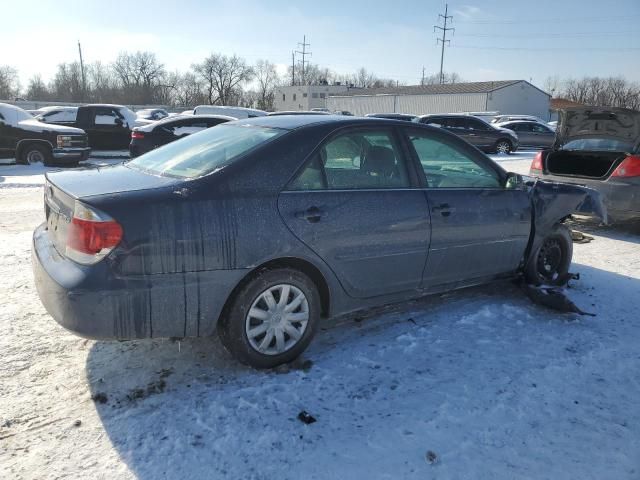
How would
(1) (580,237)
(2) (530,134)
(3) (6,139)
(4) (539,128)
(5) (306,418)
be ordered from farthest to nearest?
1. (4) (539,128)
2. (2) (530,134)
3. (3) (6,139)
4. (1) (580,237)
5. (5) (306,418)

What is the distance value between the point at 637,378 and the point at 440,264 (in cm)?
148

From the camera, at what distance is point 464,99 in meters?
53.2

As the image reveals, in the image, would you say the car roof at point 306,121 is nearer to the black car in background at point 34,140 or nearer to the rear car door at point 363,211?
the rear car door at point 363,211

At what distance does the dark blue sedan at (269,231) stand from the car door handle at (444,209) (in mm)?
12

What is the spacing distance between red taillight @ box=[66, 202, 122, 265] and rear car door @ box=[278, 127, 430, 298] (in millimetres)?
973

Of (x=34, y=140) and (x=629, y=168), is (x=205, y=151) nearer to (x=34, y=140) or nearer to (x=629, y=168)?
(x=629, y=168)

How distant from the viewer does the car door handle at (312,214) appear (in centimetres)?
317

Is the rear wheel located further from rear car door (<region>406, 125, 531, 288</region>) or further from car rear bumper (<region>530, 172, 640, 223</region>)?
rear car door (<region>406, 125, 531, 288</region>)

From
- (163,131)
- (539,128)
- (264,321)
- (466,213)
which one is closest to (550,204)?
(466,213)

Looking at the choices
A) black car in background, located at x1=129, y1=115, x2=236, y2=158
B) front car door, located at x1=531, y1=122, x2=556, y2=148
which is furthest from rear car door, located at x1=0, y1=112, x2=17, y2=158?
front car door, located at x1=531, y1=122, x2=556, y2=148

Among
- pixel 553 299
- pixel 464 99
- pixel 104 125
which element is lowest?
pixel 553 299

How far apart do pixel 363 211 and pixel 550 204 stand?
228cm

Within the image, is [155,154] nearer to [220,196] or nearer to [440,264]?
[220,196]

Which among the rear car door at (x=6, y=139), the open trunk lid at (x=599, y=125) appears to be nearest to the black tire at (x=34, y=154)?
the rear car door at (x=6, y=139)
